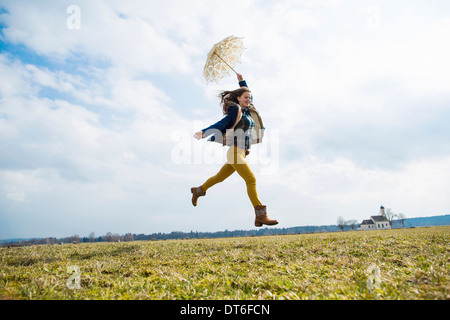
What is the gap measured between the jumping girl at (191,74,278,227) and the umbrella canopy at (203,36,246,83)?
0.87 m

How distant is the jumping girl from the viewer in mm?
4824

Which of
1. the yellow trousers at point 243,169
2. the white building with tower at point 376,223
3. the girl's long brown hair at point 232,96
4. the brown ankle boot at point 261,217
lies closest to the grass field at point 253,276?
the brown ankle boot at point 261,217

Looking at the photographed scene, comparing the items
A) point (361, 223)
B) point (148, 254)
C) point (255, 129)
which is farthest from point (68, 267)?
point (361, 223)

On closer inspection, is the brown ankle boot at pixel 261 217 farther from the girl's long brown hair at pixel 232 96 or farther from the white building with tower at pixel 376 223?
the white building with tower at pixel 376 223

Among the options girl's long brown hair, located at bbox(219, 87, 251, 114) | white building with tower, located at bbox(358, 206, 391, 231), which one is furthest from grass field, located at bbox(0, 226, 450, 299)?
white building with tower, located at bbox(358, 206, 391, 231)

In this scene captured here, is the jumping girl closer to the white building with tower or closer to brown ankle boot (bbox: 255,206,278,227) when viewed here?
brown ankle boot (bbox: 255,206,278,227)

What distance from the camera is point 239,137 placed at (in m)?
4.98

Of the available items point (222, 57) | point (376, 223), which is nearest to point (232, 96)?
point (222, 57)

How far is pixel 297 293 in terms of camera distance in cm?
246

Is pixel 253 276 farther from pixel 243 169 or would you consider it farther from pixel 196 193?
pixel 196 193

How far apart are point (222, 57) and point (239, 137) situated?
2.43m
